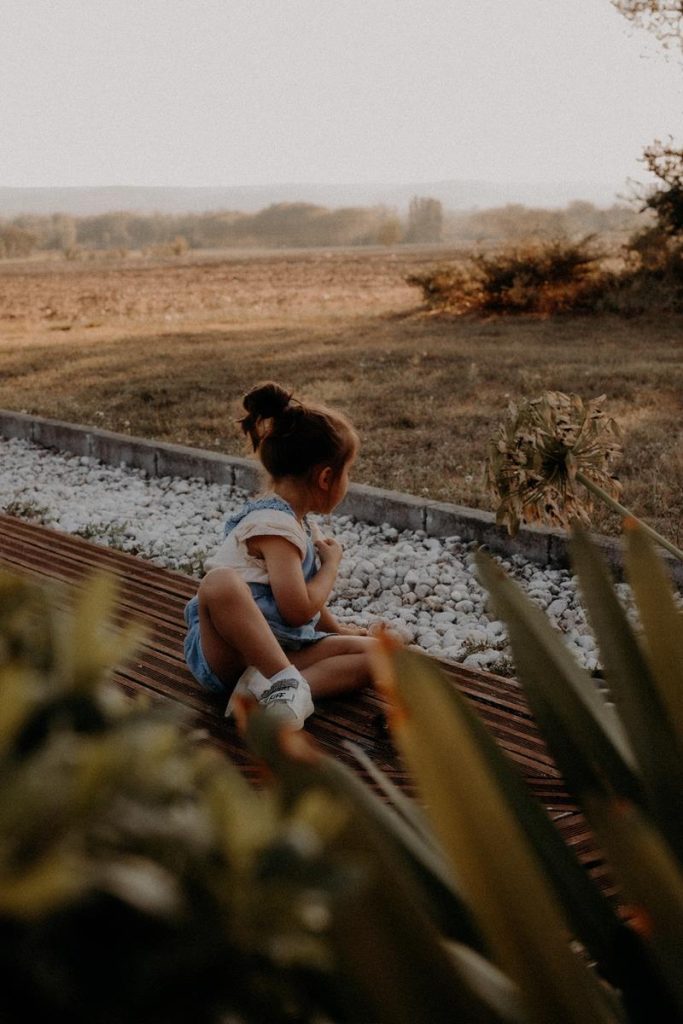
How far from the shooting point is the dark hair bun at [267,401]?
288cm

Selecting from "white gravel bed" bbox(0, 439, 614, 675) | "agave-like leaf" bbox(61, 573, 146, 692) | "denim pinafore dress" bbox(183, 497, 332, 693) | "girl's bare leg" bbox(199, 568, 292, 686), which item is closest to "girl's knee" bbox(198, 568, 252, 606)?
"girl's bare leg" bbox(199, 568, 292, 686)

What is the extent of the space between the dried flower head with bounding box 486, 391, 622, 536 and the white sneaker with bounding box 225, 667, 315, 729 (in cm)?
68

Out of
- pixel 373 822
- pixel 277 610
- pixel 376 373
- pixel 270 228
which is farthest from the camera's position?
pixel 270 228

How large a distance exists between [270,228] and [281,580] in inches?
2864

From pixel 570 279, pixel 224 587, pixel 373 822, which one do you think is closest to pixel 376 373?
pixel 570 279

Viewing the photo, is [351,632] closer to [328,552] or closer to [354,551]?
[328,552]

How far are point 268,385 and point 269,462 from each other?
0.22 m

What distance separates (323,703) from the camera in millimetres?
2756

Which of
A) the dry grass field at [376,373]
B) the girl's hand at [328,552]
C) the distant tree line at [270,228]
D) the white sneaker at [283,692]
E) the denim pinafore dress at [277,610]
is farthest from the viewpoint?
the distant tree line at [270,228]

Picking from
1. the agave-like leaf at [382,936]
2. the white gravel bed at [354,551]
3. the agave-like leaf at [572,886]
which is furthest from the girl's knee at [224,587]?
the agave-like leaf at [382,936]

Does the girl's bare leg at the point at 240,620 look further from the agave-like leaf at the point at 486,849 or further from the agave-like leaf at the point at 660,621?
the agave-like leaf at the point at 486,849

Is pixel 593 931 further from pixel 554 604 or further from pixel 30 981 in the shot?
pixel 554 604

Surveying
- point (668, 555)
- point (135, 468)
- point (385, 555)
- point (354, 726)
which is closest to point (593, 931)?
point (354, 726)

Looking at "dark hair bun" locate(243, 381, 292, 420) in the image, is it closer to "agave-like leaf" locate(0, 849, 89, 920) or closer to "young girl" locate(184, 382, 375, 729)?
"young girl" locate(184, 382, 375, 729)
